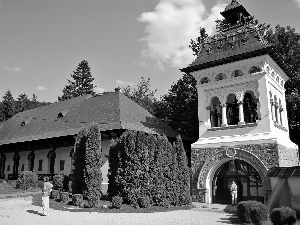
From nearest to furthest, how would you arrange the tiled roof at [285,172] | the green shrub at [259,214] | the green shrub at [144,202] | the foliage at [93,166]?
the green shrub at [259,214] < the tiled roof at [285,172] < the green shrub at [144,202] < the foliage at [93,166]

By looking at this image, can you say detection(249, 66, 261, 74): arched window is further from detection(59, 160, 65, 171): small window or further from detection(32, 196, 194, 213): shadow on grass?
detection(59, 160, 65, 171): small window

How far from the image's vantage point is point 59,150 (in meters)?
27.4

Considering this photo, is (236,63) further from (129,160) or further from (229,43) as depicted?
(129,160)

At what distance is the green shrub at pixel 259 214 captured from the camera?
11.9 m

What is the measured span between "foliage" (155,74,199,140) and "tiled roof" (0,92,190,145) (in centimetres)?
267

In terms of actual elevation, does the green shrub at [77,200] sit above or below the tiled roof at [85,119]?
below

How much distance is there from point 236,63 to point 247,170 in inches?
277

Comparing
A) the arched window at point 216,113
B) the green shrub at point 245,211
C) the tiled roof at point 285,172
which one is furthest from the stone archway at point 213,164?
the green shrub at point 245,211

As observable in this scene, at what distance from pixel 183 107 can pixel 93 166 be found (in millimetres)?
16374

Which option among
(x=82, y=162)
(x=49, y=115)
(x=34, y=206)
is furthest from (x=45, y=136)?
(x=34, y=206)

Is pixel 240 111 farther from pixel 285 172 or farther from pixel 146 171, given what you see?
pixel 146 171

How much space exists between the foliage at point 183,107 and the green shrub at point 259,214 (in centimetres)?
1719

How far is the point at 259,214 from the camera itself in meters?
11.9

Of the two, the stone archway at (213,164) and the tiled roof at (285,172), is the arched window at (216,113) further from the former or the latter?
the tiled roof at (285,172)
